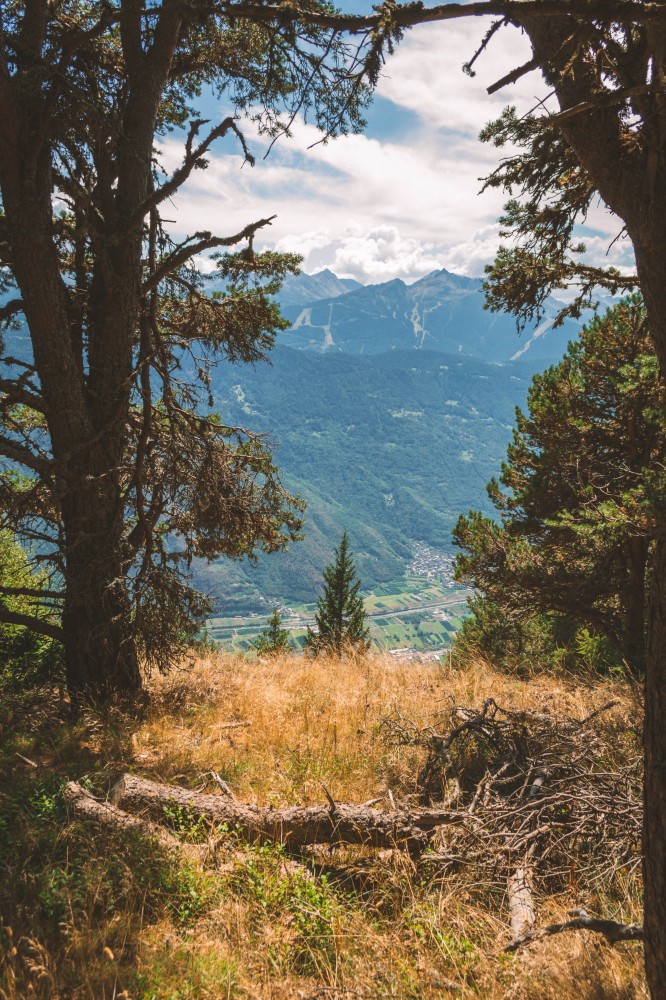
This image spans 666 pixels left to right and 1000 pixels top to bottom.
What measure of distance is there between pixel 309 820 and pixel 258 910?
640 mm

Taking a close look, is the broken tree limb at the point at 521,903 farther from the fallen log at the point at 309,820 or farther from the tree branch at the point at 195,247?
the tree branch at the point at 195,247

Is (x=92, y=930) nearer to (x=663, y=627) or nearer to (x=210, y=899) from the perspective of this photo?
(x=210, y=899)

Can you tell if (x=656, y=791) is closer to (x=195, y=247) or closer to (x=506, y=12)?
(x=506, y=12)

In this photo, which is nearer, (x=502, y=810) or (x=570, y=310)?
(x=502, y=810)

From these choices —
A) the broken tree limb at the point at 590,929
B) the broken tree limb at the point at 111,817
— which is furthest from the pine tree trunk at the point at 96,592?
the broken tree limb at the point at 590,929

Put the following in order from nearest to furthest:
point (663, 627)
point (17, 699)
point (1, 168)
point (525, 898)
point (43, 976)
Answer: point (663, 627) < point (43, 976) < point (525, 898) < point (1, 168) < point (17, 699)

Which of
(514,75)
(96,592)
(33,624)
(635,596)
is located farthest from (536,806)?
(635,596)

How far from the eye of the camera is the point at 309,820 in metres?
3.43

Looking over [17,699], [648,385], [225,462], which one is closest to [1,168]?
[225,462]

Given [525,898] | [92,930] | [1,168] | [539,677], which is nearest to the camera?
[92,930]

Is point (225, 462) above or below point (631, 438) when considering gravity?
below

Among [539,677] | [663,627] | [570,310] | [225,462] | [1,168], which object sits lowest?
[539,677]

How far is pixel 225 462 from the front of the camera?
21.3ft

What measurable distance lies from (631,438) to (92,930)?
33.5 feet
